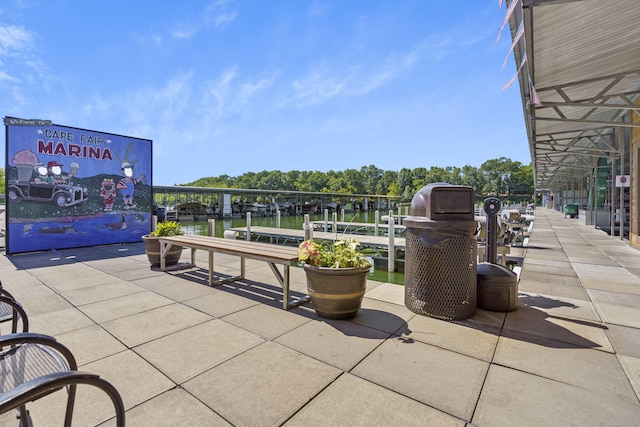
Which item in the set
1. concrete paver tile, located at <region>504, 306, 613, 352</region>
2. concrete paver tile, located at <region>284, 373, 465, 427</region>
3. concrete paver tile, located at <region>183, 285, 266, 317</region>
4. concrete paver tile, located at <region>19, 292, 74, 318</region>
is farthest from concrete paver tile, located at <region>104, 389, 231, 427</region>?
→ concrete paver tile, located at <region>504, 306, 613, 352</region>

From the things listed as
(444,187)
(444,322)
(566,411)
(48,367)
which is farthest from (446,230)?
(48,367)

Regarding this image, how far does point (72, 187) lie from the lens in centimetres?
839

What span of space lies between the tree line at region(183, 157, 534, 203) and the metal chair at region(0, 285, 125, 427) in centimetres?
8174

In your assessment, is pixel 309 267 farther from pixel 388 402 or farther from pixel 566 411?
pixel 566 411

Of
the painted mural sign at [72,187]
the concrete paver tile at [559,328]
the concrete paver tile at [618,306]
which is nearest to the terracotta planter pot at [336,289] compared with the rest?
the concrete paver tile at [559,328]

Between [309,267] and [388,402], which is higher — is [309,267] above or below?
above

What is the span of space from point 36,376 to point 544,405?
9.48ft

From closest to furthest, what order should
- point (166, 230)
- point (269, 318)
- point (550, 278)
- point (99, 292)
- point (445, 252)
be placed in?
point (445, 252), point (269, 318), point (99, 292), point (550, 278), point (166, 230)

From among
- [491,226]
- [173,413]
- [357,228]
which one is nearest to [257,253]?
[173,413]

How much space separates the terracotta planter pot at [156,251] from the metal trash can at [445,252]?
15.1 ft

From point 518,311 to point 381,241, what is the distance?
7.42 m

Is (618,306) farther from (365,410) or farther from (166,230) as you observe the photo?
(166,230)

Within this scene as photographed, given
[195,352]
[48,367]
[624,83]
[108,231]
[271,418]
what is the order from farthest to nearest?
[108,231] → [624,83] → [195,352] → [271,418] → [48,367]

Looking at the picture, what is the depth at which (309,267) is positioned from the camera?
3.30 m
